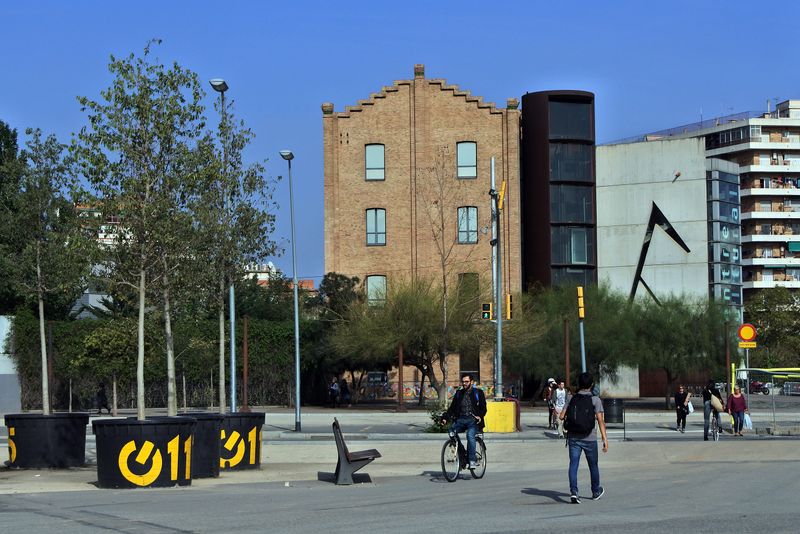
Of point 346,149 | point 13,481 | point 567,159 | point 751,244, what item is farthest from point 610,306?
point 751,244

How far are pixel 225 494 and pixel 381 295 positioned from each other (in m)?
42.5

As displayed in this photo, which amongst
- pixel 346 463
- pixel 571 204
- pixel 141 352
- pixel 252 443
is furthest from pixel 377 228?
pixel 346 463

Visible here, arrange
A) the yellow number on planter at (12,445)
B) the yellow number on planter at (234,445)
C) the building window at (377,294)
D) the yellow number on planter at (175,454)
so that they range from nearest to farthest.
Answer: the yellow number on planter at (175,454) → the yellow number on planter at (234,445) → the yellow number on planter at (12,445) → the building window at (377,294)

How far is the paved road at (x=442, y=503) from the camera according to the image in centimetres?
1235

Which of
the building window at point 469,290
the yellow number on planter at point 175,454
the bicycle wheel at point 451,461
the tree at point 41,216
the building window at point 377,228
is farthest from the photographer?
the building window at point 377,228

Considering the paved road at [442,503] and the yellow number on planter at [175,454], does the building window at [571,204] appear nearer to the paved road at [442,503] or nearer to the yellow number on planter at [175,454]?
the paved road at [442,503]

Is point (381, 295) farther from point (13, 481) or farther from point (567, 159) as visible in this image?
point (13, 481)

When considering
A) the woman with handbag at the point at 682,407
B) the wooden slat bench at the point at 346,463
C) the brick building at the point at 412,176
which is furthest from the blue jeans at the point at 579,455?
the brick building at the point at 412,176

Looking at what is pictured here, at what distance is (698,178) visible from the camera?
268 ft

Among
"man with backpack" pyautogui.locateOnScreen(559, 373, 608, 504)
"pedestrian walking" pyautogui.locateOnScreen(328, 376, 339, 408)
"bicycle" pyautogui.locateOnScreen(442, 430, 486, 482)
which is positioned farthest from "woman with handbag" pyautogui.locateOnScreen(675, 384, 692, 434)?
"pedestrian walking" pyautogui.locateOnScreen(328, 376, 339, 408)

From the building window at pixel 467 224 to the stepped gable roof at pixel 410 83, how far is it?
6300 millimetres

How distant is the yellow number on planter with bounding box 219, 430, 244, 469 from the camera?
→ 66.7 ft

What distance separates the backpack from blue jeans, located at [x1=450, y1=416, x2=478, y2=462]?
362 centimetres

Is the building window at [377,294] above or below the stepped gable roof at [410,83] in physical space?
below
